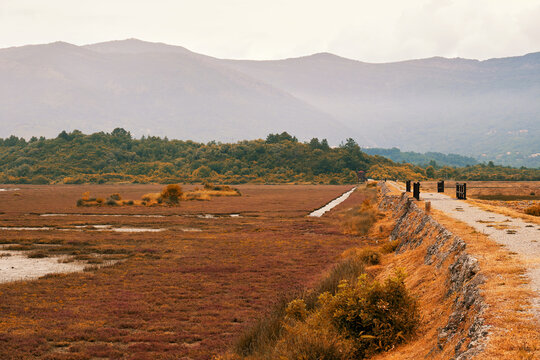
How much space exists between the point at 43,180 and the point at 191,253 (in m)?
143

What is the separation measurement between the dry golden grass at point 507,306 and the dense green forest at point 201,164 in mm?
142522

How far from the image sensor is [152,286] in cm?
1872

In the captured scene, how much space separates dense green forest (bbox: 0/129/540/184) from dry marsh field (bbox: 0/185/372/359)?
12274cm

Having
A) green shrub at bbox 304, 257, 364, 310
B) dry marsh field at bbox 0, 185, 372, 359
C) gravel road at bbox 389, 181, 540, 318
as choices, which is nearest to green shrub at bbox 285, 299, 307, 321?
green shrub at bbox 304, 257, 364, 310

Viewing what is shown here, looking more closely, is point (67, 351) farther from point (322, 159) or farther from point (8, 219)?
point (322, 159)

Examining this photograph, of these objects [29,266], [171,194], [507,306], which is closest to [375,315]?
[507,306]

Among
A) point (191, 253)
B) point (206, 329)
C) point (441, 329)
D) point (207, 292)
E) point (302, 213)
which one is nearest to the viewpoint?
point (441, 329)

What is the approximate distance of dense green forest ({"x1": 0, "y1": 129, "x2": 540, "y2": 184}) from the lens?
523ft

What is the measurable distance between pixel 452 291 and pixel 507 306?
2452mm

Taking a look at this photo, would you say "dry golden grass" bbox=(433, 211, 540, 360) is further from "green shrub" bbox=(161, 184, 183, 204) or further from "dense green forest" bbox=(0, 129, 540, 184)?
"dense green forest" bbox=(0, 129, 540, 184)

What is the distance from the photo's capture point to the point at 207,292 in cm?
1797

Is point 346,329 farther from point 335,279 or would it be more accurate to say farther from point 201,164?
point 201,164

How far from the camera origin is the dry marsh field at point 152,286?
42.1 ft

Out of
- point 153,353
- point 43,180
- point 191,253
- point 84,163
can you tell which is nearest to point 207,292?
point 153,353
